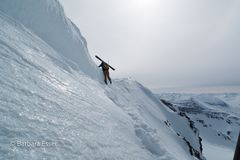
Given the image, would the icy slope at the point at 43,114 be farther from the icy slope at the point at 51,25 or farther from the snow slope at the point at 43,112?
the icy slope at the point at 51,25

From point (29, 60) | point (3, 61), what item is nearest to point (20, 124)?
point (3, 61)

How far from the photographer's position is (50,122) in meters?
6.05

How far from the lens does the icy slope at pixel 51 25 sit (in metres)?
12.4

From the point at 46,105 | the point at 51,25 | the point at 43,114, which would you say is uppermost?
the point at 51,25

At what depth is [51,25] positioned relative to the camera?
47.4 ft

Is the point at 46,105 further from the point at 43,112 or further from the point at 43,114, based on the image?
the point at 43,114

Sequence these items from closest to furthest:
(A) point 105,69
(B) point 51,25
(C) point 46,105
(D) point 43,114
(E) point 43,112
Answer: (D) point 43,114 < (E) point 43,112 < (C) point 46,105 < (B) point 51,25 < (A) point 105,69

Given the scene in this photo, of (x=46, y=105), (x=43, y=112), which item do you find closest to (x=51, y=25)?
(x=46, y=105)

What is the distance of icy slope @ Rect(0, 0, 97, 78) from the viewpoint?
12.4m

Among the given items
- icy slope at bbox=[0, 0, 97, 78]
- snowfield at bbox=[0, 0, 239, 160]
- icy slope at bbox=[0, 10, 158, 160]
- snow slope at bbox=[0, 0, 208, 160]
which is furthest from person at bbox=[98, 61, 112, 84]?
icy slope at bbox=[0, 10, 158, 160]

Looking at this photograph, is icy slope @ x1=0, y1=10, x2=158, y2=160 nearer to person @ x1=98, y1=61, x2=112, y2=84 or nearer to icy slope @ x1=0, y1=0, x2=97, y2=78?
icy slope @ x1=0, y1=0, x2=97, y2=78

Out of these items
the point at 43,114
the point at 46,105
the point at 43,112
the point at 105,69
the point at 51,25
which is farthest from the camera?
the point at 105,69

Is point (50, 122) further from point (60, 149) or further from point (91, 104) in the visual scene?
point (91, 104)

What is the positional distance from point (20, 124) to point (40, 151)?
80 centimetres
